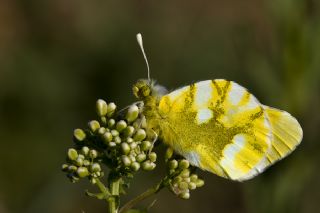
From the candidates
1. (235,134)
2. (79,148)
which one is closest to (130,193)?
(235,134)

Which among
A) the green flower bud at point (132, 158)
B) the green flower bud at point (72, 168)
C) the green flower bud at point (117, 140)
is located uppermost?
the green flower bud at point (117, 140)

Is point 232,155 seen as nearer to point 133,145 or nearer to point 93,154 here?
point 133,145

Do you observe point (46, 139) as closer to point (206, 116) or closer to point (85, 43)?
point (85, 43)

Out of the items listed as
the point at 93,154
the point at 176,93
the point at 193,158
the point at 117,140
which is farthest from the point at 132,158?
the point at 176,93

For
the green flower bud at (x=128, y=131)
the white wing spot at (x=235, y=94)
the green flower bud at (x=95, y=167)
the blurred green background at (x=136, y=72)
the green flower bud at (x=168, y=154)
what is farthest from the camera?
the blurred green background at (x=136, y=72)

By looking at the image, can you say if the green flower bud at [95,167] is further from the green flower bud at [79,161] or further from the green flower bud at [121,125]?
the green flower bud at [121,125]

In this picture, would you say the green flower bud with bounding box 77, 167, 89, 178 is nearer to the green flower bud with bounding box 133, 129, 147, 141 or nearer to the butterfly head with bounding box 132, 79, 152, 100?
the green flower bud with bounding box 133, 129, 147, 141

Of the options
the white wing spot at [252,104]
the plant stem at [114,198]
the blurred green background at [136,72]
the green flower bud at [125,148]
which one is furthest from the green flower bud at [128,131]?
the blurred green background at [136,72]

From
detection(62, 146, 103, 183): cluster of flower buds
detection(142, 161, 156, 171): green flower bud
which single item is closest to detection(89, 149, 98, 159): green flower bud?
detection(62, 146, 103, 183): cluster of flower buds
